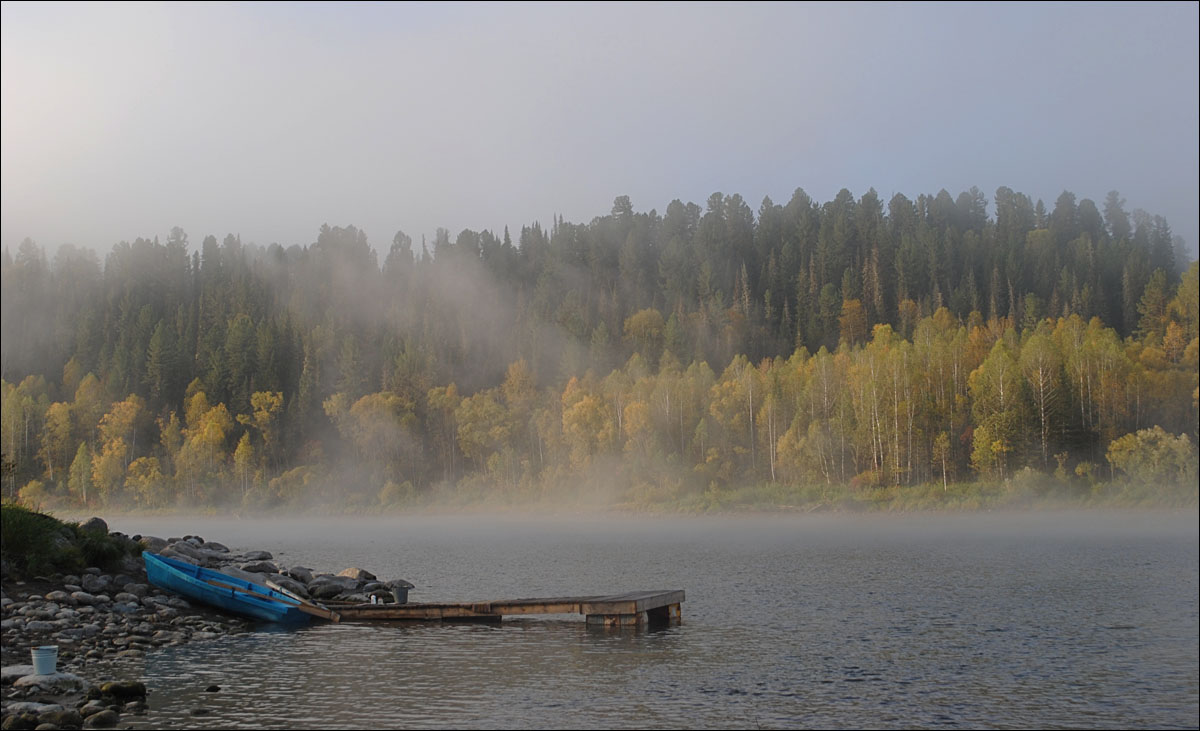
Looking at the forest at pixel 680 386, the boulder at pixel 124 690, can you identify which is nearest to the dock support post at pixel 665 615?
the boulder at pixel 124 690

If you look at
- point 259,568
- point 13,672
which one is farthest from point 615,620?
point 259,568

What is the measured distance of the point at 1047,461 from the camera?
99938 mm

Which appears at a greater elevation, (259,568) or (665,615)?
(259,568)

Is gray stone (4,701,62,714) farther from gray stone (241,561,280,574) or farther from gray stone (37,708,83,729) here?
gray stone (241,561,280,574)

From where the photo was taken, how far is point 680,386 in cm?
13100

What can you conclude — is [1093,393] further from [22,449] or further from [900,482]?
[22,449]

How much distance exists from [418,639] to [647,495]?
93.0 meters

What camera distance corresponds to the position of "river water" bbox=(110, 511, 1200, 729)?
21.3m

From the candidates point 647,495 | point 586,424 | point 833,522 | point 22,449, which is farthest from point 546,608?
point 22,449

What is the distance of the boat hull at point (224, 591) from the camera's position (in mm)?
35219

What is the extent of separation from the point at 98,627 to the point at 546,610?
14200 mm

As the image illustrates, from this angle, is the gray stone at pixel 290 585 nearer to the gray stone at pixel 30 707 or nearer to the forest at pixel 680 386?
the gray stone at pixel 30 707

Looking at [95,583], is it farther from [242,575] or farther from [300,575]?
[300,575]

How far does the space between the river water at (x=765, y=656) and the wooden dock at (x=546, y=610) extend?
691 mm
